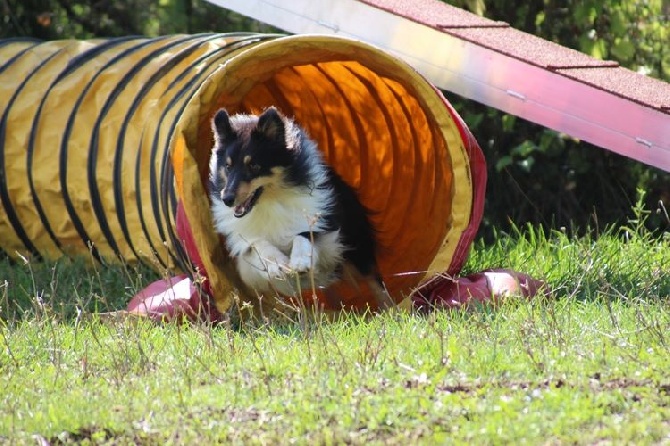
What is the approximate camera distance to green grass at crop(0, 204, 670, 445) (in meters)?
4.13

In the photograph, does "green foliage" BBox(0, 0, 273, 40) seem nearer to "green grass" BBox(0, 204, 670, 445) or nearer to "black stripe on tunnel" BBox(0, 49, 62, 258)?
"black stripe on tunnel" BBox(0, 49, 62, 258)

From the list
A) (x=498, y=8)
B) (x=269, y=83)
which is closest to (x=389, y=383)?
(x=269, y=83)

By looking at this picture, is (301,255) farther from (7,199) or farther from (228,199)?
(7,199)

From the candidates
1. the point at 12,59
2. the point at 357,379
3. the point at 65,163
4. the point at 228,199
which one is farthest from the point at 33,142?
the point at 357,379

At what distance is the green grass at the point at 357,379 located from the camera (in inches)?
163

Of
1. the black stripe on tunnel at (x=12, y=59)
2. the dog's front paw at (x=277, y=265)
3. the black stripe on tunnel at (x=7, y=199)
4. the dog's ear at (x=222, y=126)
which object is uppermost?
the dog's ear at (x=222, y=126)

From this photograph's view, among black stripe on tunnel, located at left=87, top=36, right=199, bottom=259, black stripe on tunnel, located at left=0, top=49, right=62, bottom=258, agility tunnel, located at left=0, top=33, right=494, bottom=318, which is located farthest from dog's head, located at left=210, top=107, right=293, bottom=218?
black stripe on tunnel, located at left=0, top=49, right=62, bottom=258

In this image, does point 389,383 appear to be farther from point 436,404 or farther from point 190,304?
point 190,304

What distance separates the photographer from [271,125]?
6.81 metres

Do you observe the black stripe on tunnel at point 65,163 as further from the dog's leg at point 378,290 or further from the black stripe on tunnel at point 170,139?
the dog's leg at point 378,290

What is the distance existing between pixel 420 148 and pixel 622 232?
2.08 metres

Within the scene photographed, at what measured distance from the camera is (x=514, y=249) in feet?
25.8

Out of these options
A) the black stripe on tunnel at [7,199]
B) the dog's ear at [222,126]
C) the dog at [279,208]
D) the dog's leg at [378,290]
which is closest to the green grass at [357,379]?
the dog at [279,208]

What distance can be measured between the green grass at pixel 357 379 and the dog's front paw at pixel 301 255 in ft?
1.47
